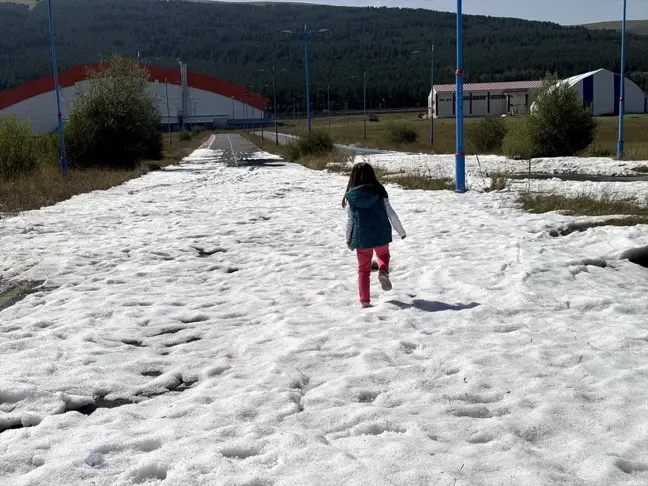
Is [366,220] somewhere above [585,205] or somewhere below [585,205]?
above

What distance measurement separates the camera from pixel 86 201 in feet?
63.9

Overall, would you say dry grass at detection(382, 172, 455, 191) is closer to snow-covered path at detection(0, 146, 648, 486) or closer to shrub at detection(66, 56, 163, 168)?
snow-covered path at detection(0, 146, 648, 486)

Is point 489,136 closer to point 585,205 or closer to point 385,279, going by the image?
point 585,205

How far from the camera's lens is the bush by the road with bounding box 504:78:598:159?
35.2 m

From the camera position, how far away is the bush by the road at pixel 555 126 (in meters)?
35.2

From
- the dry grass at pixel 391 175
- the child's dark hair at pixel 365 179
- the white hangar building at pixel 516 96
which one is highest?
the white hangar building at pixel 516 96

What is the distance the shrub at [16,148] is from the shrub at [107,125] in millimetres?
7907

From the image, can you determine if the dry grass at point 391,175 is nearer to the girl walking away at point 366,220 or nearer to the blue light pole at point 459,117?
the blue light pole at point 459,117

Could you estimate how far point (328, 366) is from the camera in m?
5.27

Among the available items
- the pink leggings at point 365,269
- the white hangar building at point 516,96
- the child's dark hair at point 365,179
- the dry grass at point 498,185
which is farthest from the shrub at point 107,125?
the white hangar building at point 516,96

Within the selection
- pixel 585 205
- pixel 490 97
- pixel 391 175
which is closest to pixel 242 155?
pixel 391 175

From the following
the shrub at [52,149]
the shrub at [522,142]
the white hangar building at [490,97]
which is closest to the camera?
the shrub at [52,149]

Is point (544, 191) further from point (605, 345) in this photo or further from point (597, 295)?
point (605, 345)

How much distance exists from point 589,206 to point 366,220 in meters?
8.20
